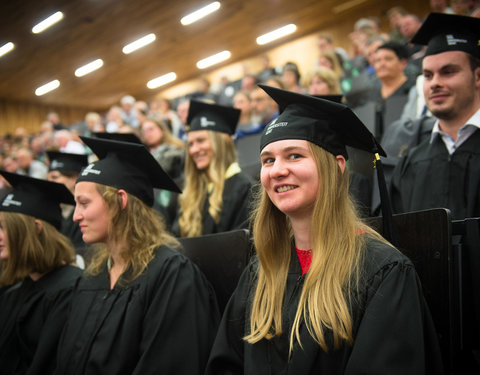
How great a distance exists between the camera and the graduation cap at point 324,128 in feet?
6.56

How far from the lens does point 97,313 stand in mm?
2760

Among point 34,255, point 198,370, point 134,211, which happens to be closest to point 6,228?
point 34,255

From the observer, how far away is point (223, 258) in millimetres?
2875

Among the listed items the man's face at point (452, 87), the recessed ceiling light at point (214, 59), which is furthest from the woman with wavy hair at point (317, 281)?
the recessed ceiling light at point (214, 59)

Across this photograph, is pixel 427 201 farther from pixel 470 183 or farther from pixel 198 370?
pixel 198 370

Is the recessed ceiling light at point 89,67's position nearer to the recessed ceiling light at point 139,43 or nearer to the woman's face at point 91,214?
the recessed ceiling light at point 139,43

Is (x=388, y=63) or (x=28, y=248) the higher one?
(x=388, y=63)

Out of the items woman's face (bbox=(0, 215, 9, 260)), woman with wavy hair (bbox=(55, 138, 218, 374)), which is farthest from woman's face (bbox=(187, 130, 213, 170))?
woman's face (bbox=(0, 215, 9, 260))

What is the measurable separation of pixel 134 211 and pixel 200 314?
81 centimetres

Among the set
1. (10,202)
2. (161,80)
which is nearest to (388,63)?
(10,202)

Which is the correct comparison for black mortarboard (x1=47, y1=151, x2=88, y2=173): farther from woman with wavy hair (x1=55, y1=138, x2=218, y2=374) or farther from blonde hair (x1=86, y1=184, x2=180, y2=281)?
blonde hair (x1=86, y1=184, x2=180, y2=281)

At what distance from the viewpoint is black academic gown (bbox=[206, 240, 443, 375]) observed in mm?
1625

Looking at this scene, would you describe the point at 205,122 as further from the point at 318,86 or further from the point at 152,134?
the point at 152,134

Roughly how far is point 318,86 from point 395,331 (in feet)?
13.0
